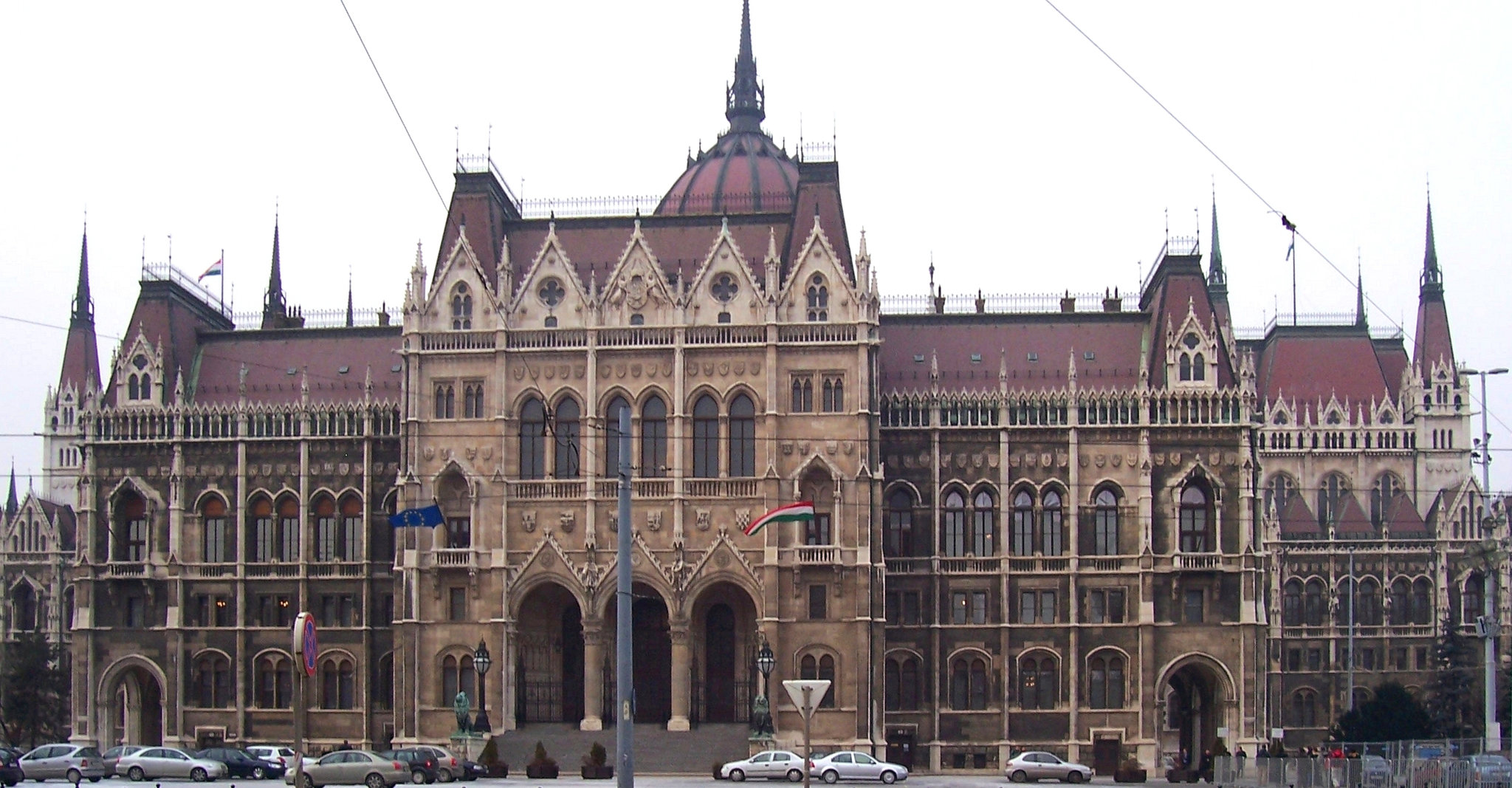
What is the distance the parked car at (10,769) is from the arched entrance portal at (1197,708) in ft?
133

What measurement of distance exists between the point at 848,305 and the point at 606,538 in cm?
1233

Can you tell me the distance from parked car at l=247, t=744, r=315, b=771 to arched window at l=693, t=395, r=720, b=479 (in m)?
17.2

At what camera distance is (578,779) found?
195 ft

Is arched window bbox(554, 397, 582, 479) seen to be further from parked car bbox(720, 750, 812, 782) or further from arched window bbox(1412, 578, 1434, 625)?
arched window bbox(1412, 578, 1434, 625)

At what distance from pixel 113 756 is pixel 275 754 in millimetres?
5435

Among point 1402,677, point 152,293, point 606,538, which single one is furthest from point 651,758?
point 1402,677

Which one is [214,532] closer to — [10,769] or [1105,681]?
[10,769]

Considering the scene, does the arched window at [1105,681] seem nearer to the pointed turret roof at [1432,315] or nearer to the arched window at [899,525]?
the arched window at [899,525]

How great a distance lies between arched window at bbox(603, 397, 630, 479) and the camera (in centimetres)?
6731

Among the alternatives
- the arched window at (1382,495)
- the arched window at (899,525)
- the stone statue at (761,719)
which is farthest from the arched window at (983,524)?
the arched window at (1382,495)

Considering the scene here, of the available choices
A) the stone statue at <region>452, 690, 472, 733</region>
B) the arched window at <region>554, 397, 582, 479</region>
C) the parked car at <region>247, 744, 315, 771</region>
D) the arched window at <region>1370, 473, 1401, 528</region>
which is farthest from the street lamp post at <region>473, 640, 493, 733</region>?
the arched window at <region>1370, 473, 1401, 528</region>

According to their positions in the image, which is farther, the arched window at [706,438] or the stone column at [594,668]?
the arched window at [706,438]

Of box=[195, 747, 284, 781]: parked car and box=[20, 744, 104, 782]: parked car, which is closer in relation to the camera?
box=[20, 744, 104, 782]: parked car

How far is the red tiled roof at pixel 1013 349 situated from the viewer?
2881 inches
